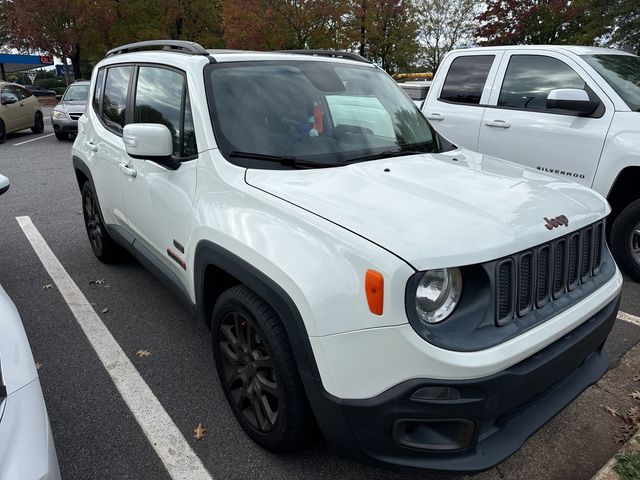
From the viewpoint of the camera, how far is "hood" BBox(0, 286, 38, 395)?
5.89ft

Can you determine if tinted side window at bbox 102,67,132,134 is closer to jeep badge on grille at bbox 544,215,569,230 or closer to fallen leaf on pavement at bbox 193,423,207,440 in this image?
fallen leaf on pavement at bbox 193,423,207,440

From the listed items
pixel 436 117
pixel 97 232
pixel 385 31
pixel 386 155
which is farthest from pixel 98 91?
pixel 385 31

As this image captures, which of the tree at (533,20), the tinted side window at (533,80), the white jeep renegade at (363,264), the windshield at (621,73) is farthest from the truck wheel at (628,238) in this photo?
the tree at (533,20)

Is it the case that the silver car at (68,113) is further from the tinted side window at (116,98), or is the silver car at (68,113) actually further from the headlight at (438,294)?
the headlight at (438,294)

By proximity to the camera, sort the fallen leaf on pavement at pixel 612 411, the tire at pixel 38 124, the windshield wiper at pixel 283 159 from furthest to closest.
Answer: the tire at pixel 38 124 → the fallen leaf on pavement at pixel 612 411 → the windshield wiper at pixel 283 159

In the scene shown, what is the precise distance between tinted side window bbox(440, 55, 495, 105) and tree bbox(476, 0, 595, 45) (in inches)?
682

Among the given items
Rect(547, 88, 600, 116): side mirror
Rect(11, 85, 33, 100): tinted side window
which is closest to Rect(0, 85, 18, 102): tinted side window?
Rect(11, 85, 33, 100): tinted side window

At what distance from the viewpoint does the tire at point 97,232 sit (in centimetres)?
466

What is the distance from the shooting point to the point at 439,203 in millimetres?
2148

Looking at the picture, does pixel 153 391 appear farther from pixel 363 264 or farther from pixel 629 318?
pixel 629 318

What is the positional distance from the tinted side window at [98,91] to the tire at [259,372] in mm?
2846

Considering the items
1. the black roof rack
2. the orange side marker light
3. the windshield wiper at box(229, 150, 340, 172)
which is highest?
the black roof rack

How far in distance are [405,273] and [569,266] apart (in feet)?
3.08

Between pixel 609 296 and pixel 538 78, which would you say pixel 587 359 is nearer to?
pixel 609 296
